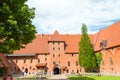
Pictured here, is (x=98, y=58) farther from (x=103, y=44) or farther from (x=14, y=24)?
(x=14, y=24)

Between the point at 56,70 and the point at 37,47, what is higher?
the point at 37,47

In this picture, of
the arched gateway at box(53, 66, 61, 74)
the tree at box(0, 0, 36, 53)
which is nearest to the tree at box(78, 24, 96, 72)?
the arched gateway at box(53, 66, 61, 74)

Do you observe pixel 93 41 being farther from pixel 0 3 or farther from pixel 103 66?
pixel 0 3

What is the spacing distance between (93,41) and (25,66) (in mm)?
23365

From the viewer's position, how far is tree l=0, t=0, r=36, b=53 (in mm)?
19469

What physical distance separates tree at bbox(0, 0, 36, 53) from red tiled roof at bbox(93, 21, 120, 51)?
41.0 meters

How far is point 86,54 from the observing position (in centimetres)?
6800

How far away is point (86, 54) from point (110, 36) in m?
8.51

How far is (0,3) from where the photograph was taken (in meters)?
19.9

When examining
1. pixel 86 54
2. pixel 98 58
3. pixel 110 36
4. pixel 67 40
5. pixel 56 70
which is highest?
pixel 67 40

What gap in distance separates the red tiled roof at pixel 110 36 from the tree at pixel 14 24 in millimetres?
40953

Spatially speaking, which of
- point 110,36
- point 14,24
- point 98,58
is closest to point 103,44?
point 110,36

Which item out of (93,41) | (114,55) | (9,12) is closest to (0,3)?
(9,12)

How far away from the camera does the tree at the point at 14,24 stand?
19469 mm
